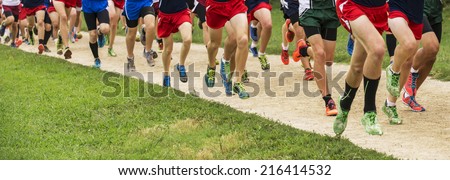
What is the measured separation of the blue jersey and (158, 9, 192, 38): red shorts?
4591 mm

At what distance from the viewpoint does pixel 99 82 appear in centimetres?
1335

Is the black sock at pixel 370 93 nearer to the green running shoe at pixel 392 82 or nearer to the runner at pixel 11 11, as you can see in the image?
the green running shoe at pixel 392 82

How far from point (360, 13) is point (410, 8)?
0.88 m

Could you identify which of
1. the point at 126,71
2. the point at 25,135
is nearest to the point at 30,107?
the point at 25,135

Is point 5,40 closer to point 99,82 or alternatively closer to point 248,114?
point 99,82

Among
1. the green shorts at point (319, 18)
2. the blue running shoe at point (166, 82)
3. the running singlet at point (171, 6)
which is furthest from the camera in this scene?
the blue running shoe at point (166, 82)

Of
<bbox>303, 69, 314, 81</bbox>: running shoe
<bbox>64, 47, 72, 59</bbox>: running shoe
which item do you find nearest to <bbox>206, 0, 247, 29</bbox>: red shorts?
<bbox>303, 69, 314, 81</bbox>: running shoe

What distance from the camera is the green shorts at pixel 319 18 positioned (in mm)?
10508

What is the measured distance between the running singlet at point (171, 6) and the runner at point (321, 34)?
262 centimetres

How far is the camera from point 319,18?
1054 centimetres

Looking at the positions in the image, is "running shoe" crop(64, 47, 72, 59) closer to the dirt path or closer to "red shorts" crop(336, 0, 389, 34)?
the dirt path

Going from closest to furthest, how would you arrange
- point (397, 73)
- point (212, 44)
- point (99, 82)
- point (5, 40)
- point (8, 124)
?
point (397, 73) < point (8, 124) < point (212, 44) < point (99, 82) < point (5, 40)

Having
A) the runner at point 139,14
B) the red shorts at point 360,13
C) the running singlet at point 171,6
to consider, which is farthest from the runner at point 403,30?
the runner at point 139,14

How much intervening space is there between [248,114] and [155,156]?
89.2 inches
